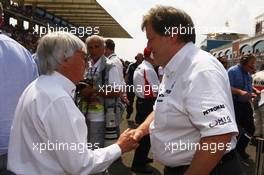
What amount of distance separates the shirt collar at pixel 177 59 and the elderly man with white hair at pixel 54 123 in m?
0.51

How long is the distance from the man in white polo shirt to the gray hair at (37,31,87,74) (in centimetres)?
45

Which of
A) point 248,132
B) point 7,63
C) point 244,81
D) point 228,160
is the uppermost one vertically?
point 7,63

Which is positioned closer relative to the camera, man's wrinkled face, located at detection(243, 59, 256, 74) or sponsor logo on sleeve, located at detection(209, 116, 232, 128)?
sponsor logo on sleeve, located at detection(209, 116, 232, 128)

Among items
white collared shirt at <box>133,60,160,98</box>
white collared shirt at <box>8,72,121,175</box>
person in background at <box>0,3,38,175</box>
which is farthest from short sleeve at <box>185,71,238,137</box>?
white collared shirt at <box>133,60,160,98</box>

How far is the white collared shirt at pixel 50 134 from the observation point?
2176 millimetres

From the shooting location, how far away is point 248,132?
23.4 ft

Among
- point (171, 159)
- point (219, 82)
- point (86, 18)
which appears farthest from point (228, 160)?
→ point (86, 18)

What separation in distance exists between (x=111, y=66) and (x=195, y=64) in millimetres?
3203

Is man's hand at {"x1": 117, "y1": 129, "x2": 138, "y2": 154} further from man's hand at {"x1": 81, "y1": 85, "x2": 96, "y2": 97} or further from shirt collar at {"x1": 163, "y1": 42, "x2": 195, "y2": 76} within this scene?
man's hand at {"x1": 81, "y1": 85, "x2": 96, "y2": 97}

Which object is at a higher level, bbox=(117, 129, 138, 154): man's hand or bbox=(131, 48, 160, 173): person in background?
bbox=(117, 129, 138, 154): man's hand

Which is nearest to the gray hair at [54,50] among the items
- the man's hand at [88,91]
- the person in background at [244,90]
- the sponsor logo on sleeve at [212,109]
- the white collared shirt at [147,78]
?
the sponsor logo on sleeve at [212,109]

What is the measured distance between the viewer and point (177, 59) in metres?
2.31

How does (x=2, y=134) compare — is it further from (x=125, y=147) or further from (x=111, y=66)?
(x=111, y=66)

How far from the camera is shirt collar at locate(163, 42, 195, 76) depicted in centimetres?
229
